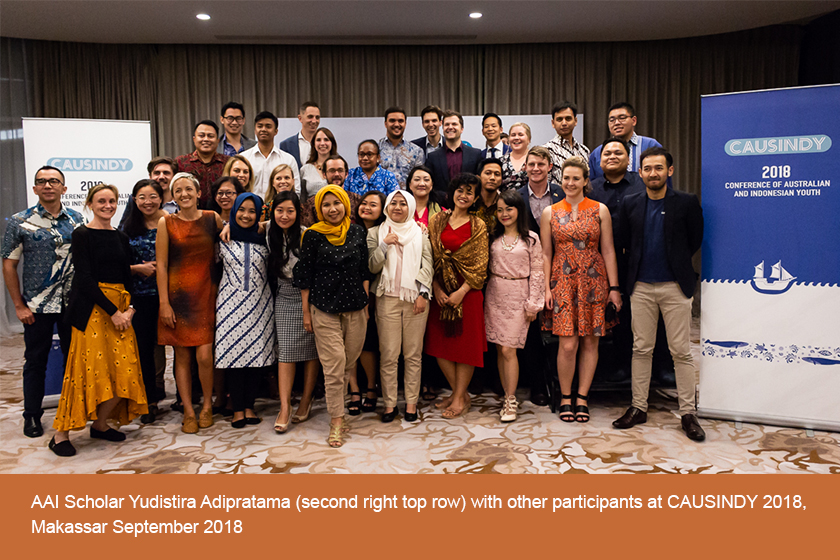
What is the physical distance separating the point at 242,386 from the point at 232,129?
7.18 ft

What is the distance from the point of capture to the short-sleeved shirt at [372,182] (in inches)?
145

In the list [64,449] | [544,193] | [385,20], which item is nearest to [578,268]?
[544,193]

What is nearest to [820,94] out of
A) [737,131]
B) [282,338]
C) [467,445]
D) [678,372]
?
[737,131]

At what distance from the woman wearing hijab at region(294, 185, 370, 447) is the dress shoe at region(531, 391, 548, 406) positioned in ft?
4.60

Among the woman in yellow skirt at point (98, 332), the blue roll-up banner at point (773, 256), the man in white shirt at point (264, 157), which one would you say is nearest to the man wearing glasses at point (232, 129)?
the man in white shirt at point (264, 157)

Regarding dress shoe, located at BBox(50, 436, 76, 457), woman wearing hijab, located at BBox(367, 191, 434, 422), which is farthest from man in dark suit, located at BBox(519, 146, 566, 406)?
dress shoe, located at BBox(50, 436, 76, 457)

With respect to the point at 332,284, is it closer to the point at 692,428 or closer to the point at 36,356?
the point at 36,356

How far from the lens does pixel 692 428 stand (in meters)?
2.98

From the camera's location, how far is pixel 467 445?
9.55 feet

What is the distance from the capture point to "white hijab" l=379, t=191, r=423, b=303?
321 centimetres

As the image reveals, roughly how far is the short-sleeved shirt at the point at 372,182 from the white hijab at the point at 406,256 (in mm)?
463

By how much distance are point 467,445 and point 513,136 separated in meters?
2.24

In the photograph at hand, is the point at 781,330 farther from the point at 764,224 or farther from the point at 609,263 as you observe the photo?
the point at 609,263

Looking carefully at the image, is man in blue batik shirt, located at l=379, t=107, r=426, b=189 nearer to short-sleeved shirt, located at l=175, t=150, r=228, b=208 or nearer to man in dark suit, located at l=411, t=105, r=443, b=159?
man in dark suit, located at l=411, t=105, r=443, b=159
